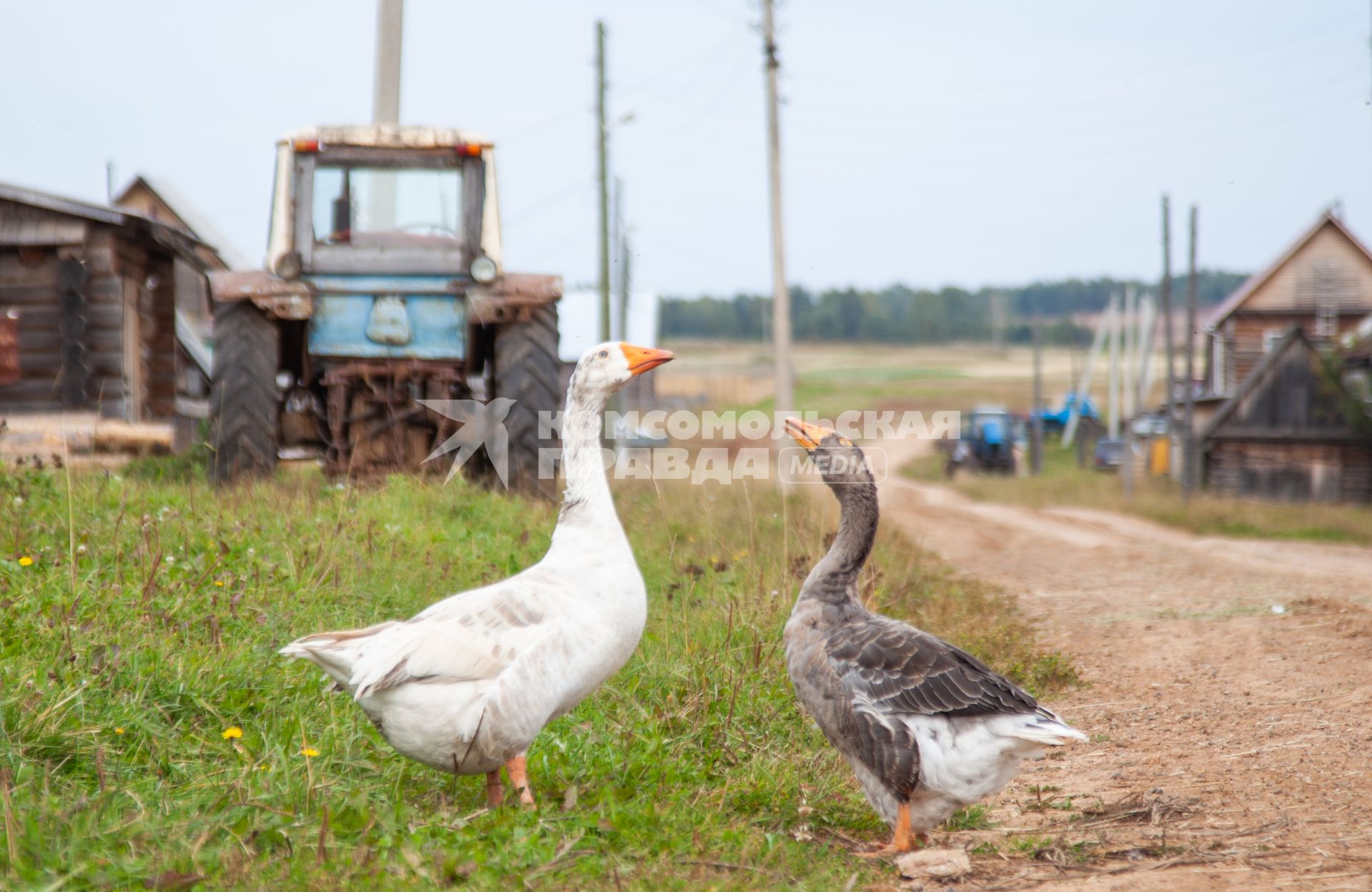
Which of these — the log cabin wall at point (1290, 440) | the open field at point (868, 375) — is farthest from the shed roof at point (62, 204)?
the open field at point (868, 375)

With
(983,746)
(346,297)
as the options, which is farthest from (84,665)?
(346,297)

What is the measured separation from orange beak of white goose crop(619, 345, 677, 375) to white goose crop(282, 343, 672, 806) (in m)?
0.08

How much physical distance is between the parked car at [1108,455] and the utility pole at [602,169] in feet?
71.7

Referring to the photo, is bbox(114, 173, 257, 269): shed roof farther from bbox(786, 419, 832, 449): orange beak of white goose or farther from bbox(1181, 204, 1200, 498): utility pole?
bbox(786, 419, 832, 449): orange beak of white goose

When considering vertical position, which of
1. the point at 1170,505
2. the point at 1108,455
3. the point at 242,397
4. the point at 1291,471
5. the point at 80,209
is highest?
the point at 80,209

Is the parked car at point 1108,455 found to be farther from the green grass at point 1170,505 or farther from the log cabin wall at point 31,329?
the log cabin wall at point 31,329

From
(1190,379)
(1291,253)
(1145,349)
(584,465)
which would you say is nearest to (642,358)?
(584,465)

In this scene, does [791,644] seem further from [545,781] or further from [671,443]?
[671,443]

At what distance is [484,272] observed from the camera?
32.2 feet

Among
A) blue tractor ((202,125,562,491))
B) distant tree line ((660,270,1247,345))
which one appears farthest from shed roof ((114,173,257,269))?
distant tree line ((660,270,1247,345))

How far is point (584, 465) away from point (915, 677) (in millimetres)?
1455

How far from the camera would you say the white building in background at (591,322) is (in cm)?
3575

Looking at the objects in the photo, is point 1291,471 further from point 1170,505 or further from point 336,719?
point 336,719

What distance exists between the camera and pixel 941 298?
116m
